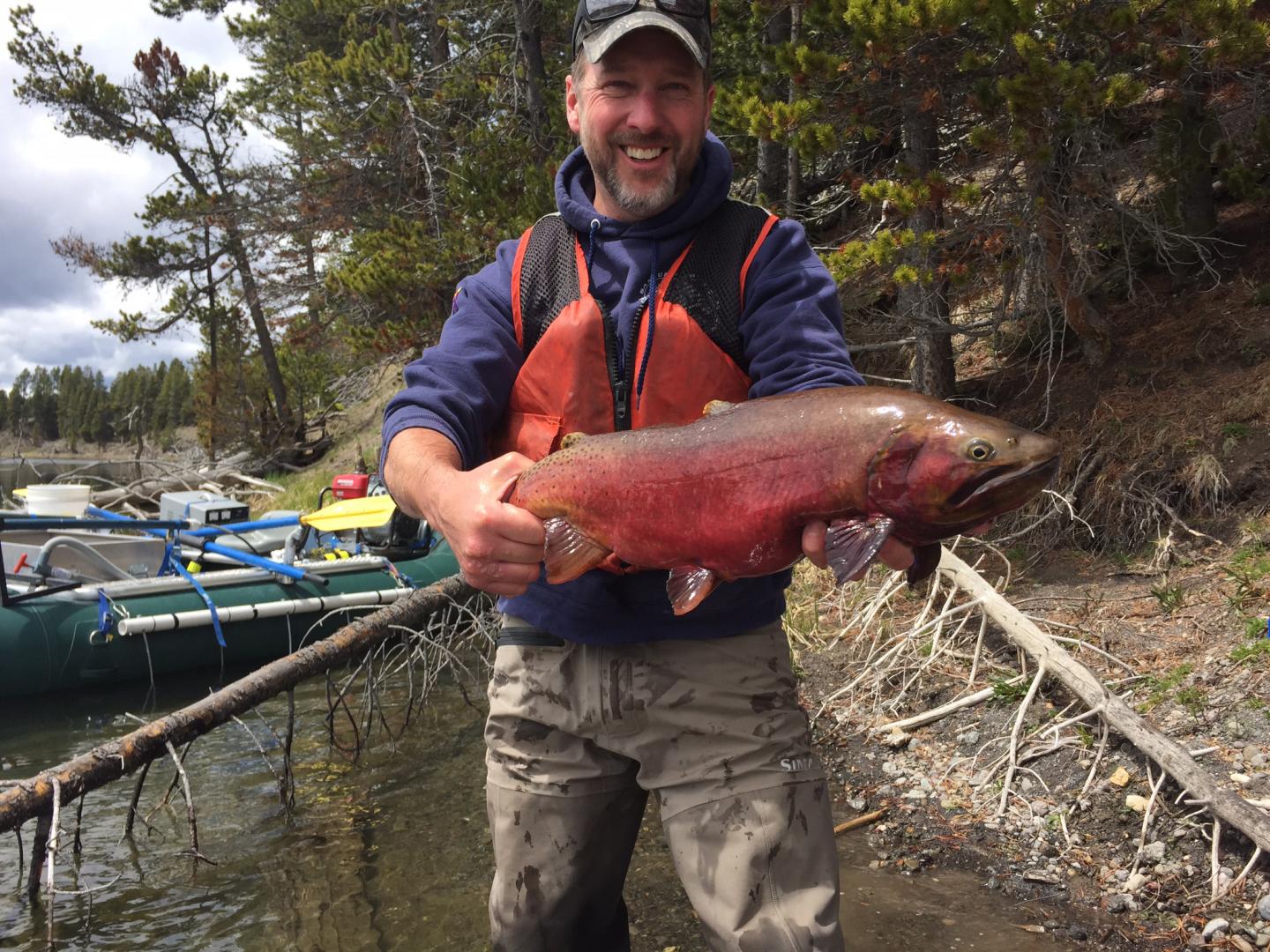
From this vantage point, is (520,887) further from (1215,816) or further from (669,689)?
(1215,816)

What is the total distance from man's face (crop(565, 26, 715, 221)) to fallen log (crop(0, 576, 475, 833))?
426 centimetres

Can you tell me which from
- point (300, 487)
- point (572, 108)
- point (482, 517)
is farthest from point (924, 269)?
point (300, 487)

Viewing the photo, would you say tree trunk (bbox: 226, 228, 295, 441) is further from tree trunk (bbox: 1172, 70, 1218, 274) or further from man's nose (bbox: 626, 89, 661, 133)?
man's nose (bbox: 626, 89, 661, 133)

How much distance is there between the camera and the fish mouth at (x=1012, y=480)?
6.46 ft

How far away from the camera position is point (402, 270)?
14875 mm

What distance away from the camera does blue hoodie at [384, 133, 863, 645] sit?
8.35 feet

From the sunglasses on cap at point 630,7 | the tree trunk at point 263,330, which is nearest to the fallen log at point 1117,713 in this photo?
the sunglasses on cap at point 630,7

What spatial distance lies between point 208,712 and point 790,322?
4839 millimetres

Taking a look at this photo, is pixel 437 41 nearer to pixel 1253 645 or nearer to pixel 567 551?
pixel 1253 645

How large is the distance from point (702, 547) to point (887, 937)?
2660 mm

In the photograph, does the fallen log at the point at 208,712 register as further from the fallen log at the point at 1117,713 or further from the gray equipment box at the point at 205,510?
the gray equipment box at the point at 205,510

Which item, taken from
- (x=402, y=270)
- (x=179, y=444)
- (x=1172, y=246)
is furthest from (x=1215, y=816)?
(x=179, y=444)

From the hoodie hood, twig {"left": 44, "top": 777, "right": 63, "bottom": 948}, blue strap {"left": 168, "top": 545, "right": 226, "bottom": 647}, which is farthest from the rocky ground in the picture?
blue strap {"left": 168, "top": 545, "right": 226, "bottom": 647}

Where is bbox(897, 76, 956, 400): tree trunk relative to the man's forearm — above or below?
above
